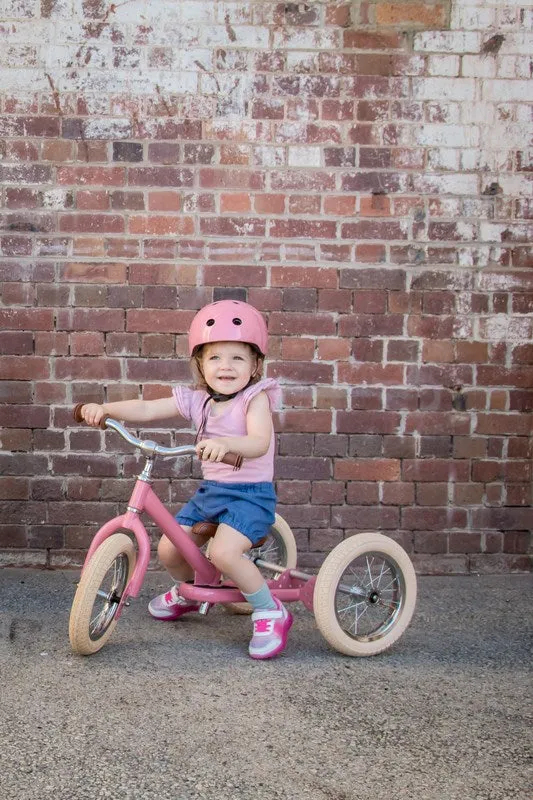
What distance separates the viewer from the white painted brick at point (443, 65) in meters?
4.27

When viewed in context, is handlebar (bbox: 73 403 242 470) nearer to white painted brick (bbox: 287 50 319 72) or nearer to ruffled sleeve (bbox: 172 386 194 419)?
ruffled sleeve (bbox: 172 386 194 419)

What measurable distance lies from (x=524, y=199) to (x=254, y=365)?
5.42 ft

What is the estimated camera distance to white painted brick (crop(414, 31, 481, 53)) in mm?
4270

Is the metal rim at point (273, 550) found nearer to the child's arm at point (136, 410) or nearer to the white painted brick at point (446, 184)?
the child's arm at point (136, 410)

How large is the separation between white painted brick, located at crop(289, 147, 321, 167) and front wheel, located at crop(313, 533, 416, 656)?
1783 millimetres

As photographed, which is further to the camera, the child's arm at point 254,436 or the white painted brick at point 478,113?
the white painted brick at point 478,113

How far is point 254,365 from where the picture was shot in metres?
3.61

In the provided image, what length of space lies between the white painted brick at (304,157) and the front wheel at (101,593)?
77.6 inches

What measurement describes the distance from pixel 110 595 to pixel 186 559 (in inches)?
12.8

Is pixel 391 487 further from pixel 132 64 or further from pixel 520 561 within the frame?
pixel 132 64

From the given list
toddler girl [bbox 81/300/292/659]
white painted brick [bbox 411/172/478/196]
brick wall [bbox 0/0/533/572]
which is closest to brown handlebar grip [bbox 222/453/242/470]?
toddler girl [bbox 81/300/292/659]

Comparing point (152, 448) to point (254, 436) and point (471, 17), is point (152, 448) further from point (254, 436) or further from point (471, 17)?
point (471, 17)

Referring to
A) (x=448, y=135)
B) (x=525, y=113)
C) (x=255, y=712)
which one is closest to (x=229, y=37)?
(x=448, y=135)

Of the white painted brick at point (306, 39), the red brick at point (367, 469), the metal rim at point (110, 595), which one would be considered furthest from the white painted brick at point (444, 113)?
the metal rim at point (110, 595)
